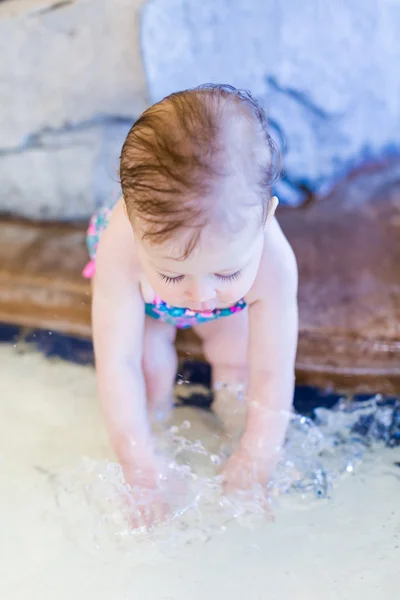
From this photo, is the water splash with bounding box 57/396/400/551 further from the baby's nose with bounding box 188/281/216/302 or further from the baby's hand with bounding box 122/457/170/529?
the baby's nose with bounding box 188/281/216/302

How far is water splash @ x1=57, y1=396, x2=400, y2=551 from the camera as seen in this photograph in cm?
124

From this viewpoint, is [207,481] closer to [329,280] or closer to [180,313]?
[180,313]

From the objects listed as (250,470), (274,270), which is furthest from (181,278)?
(250,470)

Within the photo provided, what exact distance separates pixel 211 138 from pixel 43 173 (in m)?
1.10

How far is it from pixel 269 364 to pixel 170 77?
30.9 inches

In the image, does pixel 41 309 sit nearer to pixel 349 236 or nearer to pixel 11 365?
pixel 11 365

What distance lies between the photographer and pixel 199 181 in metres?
0.85

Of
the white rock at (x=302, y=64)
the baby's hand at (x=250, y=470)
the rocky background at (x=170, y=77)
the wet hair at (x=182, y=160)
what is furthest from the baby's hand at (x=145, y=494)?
the white rock at (x=302, y=64)

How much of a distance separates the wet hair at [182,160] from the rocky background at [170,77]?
785mm

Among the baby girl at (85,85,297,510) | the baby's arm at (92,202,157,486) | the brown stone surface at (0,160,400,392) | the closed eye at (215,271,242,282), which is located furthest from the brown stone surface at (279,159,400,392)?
the closed eye at (215,271,242,282)

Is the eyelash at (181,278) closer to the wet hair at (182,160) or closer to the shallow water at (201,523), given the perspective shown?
the wet hair at (182,160)

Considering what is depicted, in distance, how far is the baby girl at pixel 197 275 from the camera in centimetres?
86

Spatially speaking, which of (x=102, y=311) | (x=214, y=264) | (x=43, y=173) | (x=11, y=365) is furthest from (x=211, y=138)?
(x=43, y=173)

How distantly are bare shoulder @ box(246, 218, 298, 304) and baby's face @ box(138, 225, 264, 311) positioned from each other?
13cm
